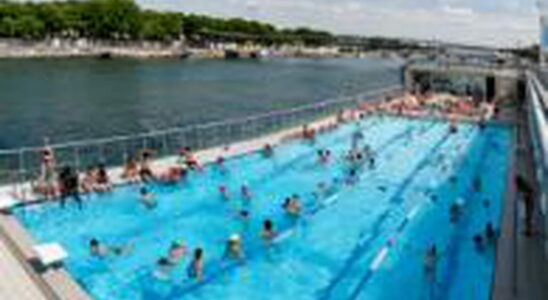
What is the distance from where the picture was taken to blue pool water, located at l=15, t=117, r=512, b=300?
18.8 meters

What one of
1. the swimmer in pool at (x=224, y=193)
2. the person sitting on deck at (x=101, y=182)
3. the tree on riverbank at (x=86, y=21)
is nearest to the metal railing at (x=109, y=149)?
the person sitting on deck at (x=101, y=182)

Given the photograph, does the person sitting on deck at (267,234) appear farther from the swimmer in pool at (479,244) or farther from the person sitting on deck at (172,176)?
the swimmer in pool at (479,244)

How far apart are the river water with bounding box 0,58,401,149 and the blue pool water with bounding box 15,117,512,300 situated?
72.8 ft

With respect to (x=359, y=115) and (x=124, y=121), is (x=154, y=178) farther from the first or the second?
(x=124, y=121)

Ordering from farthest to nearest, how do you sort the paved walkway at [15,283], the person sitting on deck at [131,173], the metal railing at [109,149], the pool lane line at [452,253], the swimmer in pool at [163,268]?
the person sitting on deck at [131,173] < the metal railing at [109,149] < the pool lane line at [452,253] < the swimmer in pool at [163,268] < the paved walkway at [15,283]

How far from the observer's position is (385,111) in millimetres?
50406

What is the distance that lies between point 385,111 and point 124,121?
68.0ft

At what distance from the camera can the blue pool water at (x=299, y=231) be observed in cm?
1875

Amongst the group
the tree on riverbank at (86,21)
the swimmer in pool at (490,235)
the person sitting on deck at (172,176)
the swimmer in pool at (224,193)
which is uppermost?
the tree on riverbank at (86,21)

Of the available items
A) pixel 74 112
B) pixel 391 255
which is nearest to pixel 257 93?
pixel 74 112

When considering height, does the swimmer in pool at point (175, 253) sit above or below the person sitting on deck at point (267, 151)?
below

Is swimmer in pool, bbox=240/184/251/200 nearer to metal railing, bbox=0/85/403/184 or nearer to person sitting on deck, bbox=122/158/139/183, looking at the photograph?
metal railing, bbox=0/85/403/184

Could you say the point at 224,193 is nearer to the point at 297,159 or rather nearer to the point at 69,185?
the point at 69,185

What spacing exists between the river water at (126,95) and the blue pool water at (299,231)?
72.8 ft
